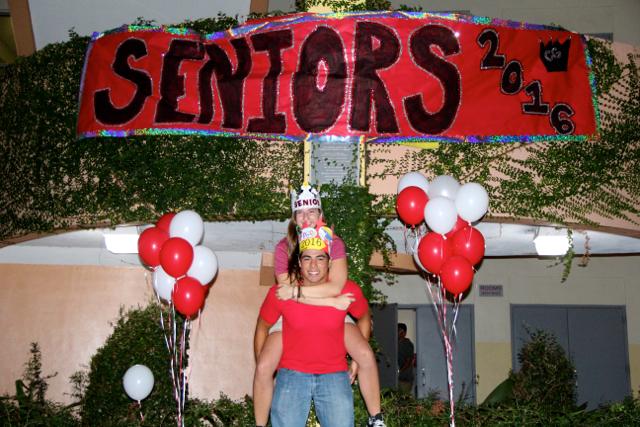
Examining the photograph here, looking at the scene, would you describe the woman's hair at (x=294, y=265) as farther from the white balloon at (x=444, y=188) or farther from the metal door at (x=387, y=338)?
the metal door at (x=387, y=338)

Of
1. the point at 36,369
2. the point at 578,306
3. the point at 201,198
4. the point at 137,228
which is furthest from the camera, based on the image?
the point at 578,306

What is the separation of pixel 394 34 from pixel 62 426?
4.61 m

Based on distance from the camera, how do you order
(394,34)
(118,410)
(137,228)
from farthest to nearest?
(137,228) < (394,34) < (118,410)

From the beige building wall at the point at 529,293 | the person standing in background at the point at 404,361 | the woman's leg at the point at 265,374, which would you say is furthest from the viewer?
the beige building wall at the point at 529,293

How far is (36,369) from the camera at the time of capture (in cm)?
1000

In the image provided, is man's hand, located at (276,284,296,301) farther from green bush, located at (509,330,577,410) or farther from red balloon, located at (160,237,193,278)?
green bush, located at (509,330,577,410)

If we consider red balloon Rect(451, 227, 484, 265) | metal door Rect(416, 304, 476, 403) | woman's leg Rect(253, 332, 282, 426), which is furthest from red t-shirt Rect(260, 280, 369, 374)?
metal door Rect(416, 304, 476, 403)

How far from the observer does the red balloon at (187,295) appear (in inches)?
218

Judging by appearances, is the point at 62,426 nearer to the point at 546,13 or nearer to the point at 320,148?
the point at 320,148

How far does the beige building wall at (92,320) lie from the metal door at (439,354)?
2.92m

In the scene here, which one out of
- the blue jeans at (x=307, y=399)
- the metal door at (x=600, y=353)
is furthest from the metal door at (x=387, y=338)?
the blue jeans at (x=307, y=399)

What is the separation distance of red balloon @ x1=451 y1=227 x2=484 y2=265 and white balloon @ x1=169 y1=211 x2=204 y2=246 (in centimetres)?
215

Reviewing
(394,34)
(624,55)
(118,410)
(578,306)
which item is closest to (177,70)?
(394,34)

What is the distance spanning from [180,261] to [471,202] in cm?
244
